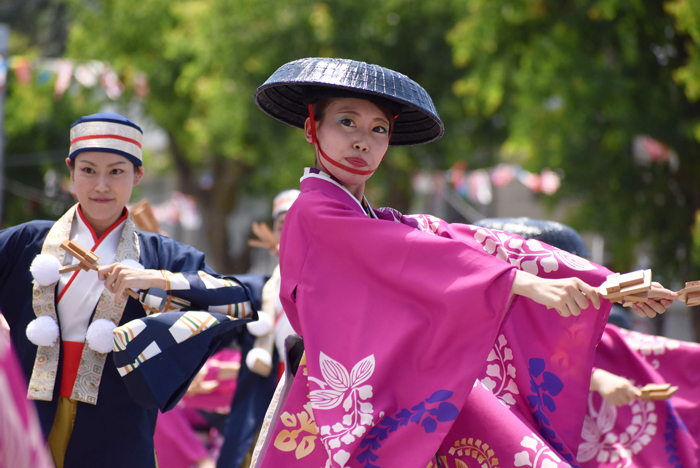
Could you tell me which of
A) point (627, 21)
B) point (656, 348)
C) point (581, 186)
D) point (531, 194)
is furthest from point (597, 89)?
point (531, 194)

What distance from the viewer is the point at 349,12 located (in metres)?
10.9

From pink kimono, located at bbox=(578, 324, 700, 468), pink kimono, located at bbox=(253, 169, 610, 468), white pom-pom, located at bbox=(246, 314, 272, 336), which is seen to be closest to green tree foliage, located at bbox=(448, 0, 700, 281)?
pink kimono, located at bbox=(578, 324, 700, 468)

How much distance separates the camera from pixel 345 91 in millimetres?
2418

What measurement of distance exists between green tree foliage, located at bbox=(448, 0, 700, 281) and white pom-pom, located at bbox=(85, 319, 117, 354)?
5508mm

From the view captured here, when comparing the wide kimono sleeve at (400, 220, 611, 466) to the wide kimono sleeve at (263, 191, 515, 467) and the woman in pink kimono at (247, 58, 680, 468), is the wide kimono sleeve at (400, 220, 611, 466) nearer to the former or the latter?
the woman in pink kimono at (247, 58, 680, 468)

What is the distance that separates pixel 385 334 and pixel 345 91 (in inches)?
30.6

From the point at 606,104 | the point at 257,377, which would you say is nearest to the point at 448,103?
the point at 606,104

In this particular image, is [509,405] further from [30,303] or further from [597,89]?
[597,89]

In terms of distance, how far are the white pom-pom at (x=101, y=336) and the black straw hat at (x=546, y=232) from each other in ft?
5.85

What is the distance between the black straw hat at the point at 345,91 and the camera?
2.28m

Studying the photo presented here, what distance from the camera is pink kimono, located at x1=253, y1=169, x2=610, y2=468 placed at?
6.77ft

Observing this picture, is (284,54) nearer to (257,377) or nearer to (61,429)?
(257,377)

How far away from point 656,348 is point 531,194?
15.6m

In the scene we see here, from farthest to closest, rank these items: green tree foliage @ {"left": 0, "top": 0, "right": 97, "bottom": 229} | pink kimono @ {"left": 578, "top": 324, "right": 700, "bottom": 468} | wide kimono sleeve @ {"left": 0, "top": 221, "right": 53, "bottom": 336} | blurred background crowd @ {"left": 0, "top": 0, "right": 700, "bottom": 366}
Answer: green tree foliage @ {"left": 0, "top": 0, "right": 97, "bottom": 229}, blurred background crowd @ {"left": 0, "top": 0, "right": 700, "bottom": 366}, pink kimono @ {"left": 578, "top": 324, "right": 700, "bottom": 468}, wide kimono sleeve @ {"left": 0, "top": 221, "right": 53, "bottom": 336}
